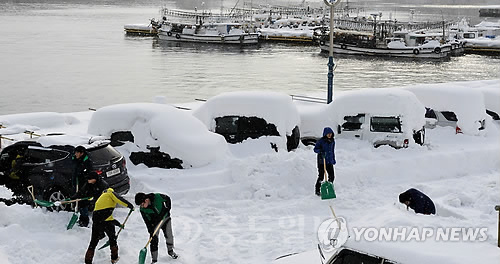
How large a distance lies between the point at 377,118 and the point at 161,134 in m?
5.33

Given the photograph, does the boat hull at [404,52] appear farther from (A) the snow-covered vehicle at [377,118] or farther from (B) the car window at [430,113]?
(A) the snow-covered vehicle at [377,118]

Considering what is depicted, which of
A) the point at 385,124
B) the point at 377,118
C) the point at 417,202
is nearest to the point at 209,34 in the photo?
the point at 377,118

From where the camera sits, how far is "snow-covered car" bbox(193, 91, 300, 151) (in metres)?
14.9

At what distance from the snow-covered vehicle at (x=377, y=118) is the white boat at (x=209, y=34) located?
6133 cm

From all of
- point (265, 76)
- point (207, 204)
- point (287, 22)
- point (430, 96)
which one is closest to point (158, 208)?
point (207, 204)

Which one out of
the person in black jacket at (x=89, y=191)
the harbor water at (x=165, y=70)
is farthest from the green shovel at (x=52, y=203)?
the harbor water at (x=165, y=70)

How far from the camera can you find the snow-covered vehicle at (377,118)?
15.3 meters

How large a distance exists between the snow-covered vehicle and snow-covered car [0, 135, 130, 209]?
624cm

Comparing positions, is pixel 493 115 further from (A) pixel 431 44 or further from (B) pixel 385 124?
(A) pixel 431 44

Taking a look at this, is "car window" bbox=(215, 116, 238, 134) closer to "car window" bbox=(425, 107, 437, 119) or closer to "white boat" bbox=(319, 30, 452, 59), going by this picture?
"car window" bbox=(425, 107, 437, 119)

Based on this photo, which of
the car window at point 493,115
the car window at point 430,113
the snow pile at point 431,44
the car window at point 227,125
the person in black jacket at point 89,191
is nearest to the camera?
the person in black jacket at point 89,191

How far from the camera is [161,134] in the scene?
13.6 m

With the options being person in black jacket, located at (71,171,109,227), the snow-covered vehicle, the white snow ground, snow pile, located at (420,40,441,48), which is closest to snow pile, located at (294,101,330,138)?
the snow-covered vehicle

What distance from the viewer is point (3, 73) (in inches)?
2024
